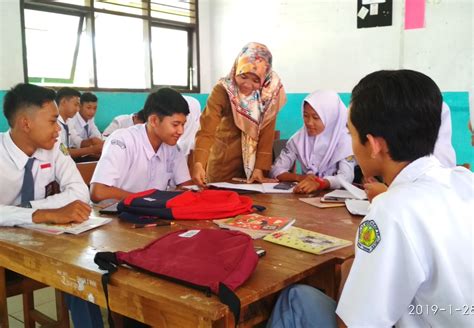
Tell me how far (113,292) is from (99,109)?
14.6 feet

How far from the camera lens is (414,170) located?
95 centimetres

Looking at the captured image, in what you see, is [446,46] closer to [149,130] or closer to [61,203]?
[149,130]

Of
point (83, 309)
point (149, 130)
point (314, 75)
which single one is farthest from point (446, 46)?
point (83, 309)

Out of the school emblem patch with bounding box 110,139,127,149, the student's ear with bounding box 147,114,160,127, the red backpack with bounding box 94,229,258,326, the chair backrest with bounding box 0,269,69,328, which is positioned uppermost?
the student's ear with bounding box 147,114,160,127

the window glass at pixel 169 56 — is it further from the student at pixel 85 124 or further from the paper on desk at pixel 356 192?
the paper on desk at pixel 356 192

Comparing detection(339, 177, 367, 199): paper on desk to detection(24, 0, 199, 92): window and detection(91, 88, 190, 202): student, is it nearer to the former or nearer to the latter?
detection(91, 88, 190, 202): student

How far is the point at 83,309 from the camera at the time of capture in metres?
1.54

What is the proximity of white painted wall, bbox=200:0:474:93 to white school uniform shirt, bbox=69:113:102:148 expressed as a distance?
1.78 meters

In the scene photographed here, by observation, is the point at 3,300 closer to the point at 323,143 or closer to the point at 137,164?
the point at 137,164

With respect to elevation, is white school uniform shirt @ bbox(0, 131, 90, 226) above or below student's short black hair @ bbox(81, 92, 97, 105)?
below

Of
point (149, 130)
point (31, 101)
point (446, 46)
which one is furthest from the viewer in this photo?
point (446, 46)

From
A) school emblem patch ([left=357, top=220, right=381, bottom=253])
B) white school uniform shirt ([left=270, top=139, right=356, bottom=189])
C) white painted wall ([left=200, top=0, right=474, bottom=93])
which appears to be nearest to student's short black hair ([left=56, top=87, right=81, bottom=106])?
white painted wall ([left=200, top=0, right=474, bottom=93])

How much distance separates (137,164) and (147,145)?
4.1 inches

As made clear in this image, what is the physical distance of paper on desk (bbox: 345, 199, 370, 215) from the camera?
1.67 m
